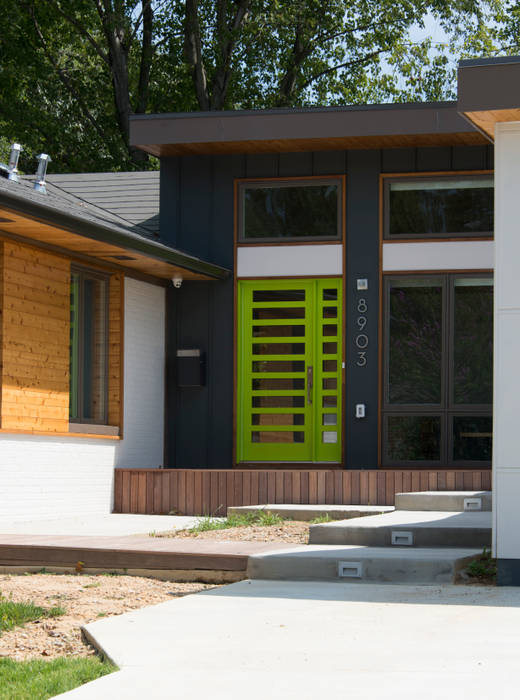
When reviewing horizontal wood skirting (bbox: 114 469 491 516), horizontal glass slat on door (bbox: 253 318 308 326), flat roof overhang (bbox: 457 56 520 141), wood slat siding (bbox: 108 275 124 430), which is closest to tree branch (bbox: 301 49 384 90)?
horizontal glass slat on door (bbox: 253 318 308 326)

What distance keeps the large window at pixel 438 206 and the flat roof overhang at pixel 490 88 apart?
5.36 metres

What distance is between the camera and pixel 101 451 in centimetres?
1059

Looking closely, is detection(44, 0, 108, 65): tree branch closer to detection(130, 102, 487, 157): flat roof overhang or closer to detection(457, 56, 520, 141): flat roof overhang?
detection(130, 102, 487, 157): flat roof overhang

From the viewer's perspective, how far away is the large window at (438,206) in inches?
444

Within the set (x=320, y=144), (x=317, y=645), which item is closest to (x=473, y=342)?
(x=320, y=144)

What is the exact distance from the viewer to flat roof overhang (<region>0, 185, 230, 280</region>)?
27.3 ft

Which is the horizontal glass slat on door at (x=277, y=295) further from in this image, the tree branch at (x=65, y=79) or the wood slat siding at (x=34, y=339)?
the tree branch at (x=65, y=79)

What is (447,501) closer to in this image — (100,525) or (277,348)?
(100,525)

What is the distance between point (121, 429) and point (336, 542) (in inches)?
169

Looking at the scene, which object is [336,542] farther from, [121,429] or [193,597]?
[121,429]

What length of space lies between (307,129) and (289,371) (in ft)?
8.42

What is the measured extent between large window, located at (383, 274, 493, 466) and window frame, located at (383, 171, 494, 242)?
1.38 feet

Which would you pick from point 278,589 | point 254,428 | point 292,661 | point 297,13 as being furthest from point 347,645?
point 297,13

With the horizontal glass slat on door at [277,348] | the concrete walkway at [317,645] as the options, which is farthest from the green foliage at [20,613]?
the horizontal glass slat on door at [277,348]
